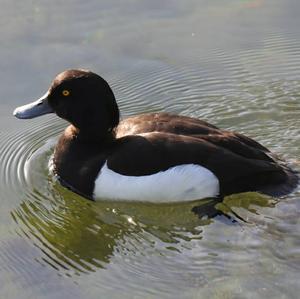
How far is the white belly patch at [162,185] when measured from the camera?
5578 mm

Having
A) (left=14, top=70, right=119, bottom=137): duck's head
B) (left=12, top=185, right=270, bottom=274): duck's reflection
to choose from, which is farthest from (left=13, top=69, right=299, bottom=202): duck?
(left=12, top=185, right=270, bottom=274): duck's reflection

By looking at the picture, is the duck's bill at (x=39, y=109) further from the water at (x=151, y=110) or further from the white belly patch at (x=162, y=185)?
the white belly patch at (x=162, y=185)

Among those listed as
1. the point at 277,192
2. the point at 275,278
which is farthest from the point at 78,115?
the point at 275,278

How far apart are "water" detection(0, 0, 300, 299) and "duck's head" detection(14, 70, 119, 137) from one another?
0.56 meters

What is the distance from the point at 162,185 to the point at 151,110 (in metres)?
1.46

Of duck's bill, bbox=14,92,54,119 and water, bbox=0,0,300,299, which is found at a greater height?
duck's bill, bbox=14,92,54,119

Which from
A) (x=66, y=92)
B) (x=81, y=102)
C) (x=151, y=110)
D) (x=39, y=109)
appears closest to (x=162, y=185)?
(x=81, y=102)

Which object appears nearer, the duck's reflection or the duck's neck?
the duck's reflection

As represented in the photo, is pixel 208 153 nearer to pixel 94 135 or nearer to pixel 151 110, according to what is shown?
pixel 94 135

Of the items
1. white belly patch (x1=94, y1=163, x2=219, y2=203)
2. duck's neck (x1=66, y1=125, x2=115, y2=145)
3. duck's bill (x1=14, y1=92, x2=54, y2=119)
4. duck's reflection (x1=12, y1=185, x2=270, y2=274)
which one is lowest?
duck's reflection (x1=12, y1=185, x2=270, y2=274)

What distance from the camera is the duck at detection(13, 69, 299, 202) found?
5.57 m

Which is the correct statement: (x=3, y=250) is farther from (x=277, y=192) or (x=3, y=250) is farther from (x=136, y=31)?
(x=136, y=31)

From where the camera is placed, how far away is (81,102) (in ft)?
19.1

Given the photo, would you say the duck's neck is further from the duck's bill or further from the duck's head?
the duck's bill
